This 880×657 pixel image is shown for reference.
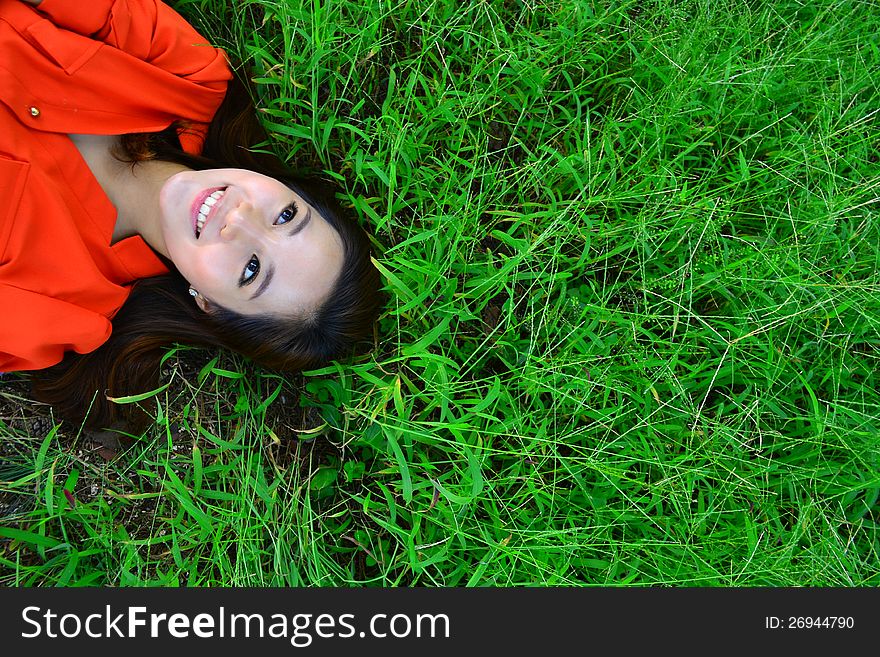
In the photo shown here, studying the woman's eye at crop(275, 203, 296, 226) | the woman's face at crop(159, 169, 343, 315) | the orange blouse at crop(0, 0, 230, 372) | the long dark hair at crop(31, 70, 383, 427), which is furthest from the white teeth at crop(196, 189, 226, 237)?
the orange blouse at crop(0, 0, 230, 372)

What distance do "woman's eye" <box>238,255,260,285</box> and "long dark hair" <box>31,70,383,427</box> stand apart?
0.70ft

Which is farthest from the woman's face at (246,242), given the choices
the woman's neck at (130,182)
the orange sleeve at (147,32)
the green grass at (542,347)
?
the orange sleeve at (147,32)

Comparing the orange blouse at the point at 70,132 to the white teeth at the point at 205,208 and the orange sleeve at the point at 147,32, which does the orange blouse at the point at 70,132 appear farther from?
the white teeth at the point at 205,208

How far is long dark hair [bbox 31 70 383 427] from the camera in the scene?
2189 mm

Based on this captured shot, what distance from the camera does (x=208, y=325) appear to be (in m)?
2.26

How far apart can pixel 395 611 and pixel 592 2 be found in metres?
2.62

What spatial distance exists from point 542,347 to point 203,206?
1380 mm

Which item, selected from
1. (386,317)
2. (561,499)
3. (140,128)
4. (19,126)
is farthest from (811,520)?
(19,126)

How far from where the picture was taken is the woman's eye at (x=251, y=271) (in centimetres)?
200

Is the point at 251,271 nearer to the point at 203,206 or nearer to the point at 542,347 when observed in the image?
the point at 203,206

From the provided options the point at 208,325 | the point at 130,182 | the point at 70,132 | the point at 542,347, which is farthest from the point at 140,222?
the point at 542,347

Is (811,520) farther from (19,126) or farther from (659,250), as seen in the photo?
(19,126)

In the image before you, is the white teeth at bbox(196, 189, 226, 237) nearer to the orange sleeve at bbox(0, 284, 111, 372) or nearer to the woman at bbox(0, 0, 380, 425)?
the woman at bbox(0, 0, 380, 425)

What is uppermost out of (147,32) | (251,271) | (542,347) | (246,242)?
(147,32)
